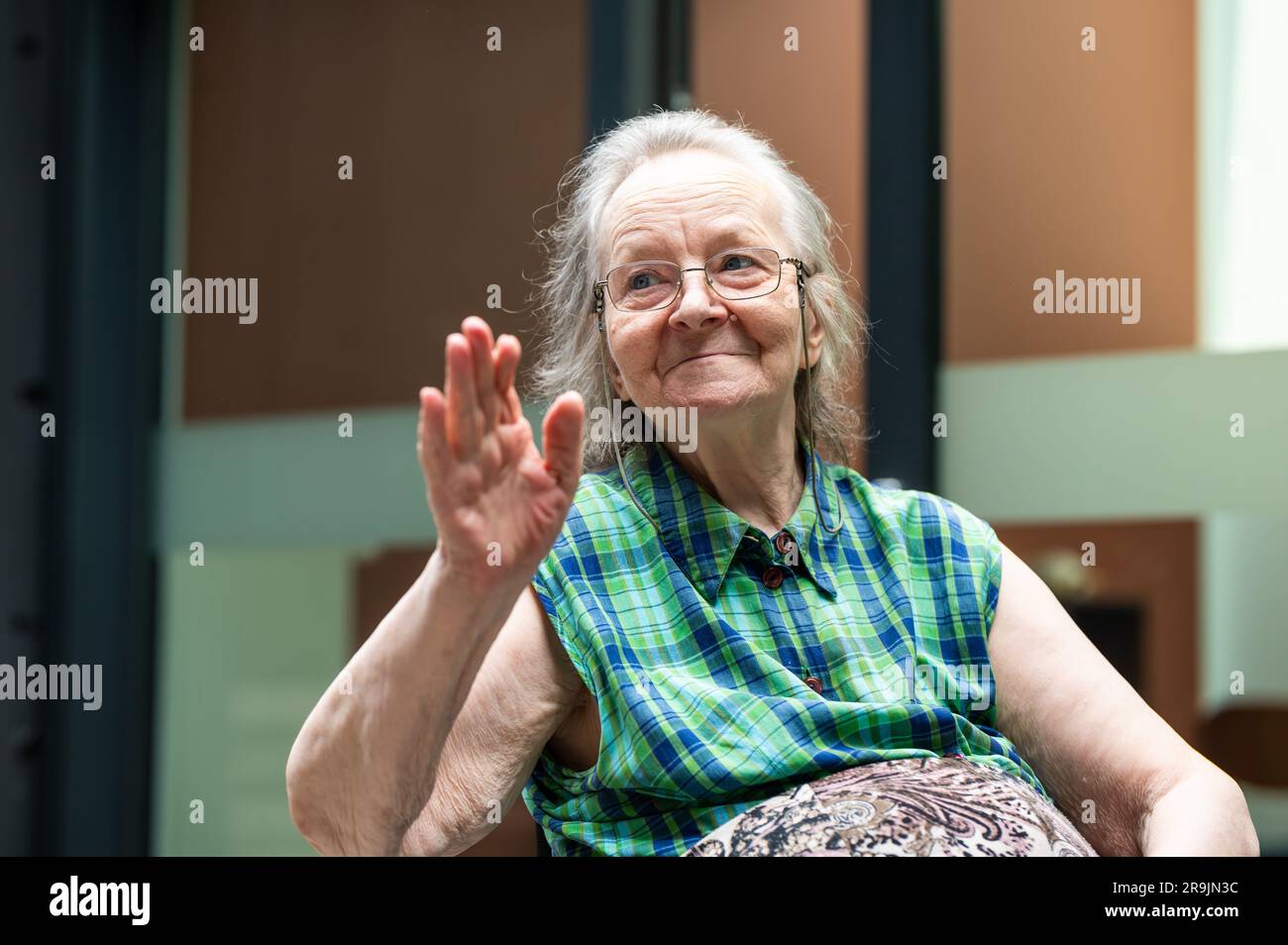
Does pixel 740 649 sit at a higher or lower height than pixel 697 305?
lower

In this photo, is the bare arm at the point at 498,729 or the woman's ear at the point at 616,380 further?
the woman's ear at the point at 616,380

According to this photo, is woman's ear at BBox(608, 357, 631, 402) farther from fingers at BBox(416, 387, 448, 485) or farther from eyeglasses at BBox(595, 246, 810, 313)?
fingers at BBox(416, 387, 448, 485)

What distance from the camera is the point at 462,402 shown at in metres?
1.16

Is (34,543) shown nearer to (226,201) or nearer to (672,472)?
(226,201)

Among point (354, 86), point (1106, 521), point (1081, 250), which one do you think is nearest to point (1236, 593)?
point (1106, 521)

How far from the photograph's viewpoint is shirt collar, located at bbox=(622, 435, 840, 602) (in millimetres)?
1509

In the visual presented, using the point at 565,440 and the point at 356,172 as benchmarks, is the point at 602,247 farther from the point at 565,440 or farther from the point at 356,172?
the point at 356,172

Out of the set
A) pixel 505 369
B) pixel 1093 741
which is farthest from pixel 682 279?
pixel 1093 741

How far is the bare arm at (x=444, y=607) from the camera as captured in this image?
46.2 inches

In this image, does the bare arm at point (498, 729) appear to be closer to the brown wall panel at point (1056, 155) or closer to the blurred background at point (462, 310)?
the blurred background at point (462, 310)

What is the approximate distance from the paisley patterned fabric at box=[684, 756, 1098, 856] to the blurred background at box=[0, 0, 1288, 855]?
123cm

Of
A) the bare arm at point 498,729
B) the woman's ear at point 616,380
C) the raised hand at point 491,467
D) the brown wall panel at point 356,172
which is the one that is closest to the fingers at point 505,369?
the raised hand at point 491,467

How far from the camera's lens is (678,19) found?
2877mm

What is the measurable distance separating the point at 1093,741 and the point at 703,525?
1.62 ft
